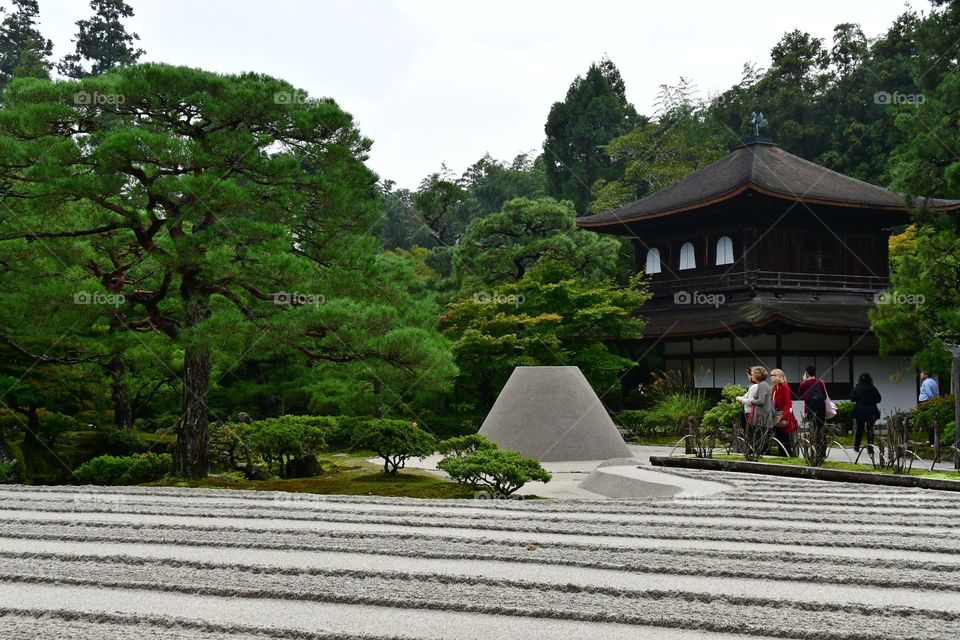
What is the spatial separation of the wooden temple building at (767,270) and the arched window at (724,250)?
0.11 feet

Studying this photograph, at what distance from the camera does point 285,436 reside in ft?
41.8

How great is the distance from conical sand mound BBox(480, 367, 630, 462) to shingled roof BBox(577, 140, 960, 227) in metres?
11.0

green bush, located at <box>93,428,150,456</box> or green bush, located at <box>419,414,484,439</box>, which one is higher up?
green bush, located at <box>419,414,484,439</box>

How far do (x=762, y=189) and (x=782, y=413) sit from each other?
1318cm

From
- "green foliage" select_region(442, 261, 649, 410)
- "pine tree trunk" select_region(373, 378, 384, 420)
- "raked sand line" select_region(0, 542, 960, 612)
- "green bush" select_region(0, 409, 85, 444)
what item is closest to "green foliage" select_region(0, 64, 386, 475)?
"green bush" select_region(0, 409, 85, 444)

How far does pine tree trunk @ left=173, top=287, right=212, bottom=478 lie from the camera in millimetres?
12562

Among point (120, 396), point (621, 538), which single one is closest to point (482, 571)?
point (621, 538)

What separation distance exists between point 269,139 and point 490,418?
6.18 metres

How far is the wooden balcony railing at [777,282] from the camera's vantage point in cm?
2511

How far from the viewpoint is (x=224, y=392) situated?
22719mm

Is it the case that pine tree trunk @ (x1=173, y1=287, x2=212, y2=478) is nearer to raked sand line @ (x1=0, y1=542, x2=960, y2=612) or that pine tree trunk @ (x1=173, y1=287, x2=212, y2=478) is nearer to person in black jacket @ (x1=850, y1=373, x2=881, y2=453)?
raked sand line @ (x1=0, y1=542, x2=960, y2=612)

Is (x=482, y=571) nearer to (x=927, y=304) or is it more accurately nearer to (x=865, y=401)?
(x=865, y=401)

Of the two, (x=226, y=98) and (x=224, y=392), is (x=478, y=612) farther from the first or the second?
(x=224, y=392)

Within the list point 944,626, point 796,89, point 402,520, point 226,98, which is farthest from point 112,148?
point 796,89
